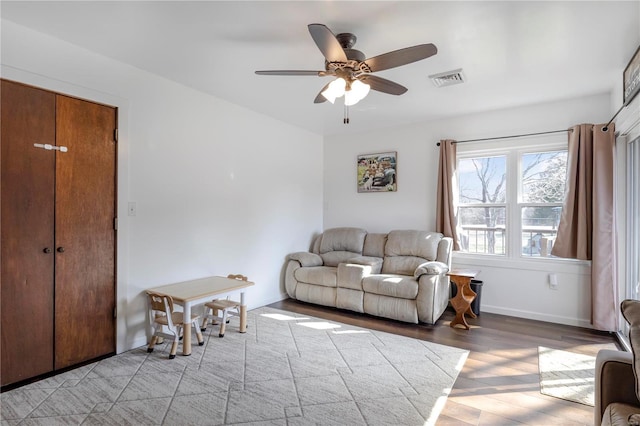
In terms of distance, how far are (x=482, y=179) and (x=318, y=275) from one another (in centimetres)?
250

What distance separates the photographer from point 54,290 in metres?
2.46

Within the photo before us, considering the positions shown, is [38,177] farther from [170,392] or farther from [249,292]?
[249,292]

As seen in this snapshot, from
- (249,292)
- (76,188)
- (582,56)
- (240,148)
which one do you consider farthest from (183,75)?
(582,56)

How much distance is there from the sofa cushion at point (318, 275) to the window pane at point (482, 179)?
202cm

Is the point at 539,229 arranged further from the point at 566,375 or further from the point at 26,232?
the point at 26,232

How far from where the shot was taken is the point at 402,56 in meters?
2.06

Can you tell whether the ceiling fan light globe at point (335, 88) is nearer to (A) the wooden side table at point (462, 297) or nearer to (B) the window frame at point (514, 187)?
(A) the wooden side table at point (462, 297)

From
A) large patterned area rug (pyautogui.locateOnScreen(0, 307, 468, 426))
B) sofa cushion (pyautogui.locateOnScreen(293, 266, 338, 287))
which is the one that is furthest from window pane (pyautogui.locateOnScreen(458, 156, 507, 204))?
large patterned area rug (pyautogui.locateOnScreen(0, 307, 468, 426))

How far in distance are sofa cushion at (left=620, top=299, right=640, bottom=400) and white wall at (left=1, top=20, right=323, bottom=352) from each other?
3.35 metres

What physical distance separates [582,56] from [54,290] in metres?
4.57

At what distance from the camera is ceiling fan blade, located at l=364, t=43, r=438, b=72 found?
6.32ft

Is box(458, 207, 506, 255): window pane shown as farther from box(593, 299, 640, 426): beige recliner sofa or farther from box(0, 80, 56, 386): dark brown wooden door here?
box(0, 80, 56, 386): dark brown wooden door

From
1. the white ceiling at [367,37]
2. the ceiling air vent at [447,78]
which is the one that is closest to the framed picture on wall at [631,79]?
the white ceiling at [367,37]

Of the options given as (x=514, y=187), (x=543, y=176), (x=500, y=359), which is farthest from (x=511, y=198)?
(x=500, y=359)
